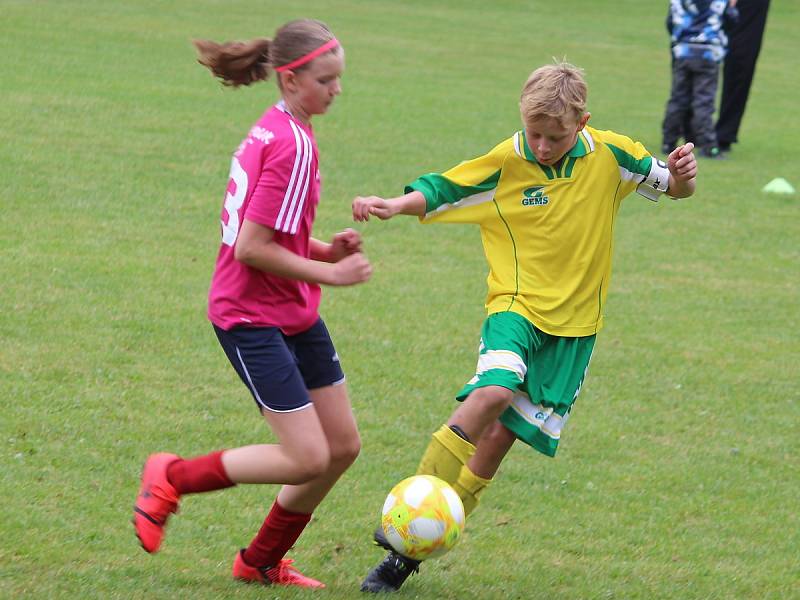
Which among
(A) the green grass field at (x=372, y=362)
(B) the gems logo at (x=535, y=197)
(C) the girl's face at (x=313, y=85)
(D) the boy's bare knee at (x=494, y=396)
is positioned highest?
(C) the girl's face at (x=313, y=85)

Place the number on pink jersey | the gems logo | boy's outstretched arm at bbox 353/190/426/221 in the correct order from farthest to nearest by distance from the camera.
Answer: the gems logo, boy's outstretched arm at bbox 353/190/426/221, the number on pink jersey

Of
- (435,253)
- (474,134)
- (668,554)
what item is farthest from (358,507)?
(474,134)

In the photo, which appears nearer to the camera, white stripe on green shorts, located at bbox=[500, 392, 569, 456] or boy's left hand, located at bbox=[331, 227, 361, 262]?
boy's left hand, located at bbox=[331, 227, 361, 262]

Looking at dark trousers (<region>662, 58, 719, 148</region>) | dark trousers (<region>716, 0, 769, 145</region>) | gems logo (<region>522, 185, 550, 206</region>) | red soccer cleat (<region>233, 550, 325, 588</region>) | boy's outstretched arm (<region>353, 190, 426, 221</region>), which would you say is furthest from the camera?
dark trousers (<region>716, 0, 769, 145</region>)

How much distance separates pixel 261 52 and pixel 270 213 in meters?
0.65

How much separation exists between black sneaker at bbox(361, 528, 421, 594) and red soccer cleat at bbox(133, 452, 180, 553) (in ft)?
2.38

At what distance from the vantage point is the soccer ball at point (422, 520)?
425 cm

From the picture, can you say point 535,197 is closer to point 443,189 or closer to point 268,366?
point 443,189

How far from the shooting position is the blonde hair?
164 inches

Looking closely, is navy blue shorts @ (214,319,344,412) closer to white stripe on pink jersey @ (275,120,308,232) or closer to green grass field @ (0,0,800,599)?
white stripe on pink jersey @ (275,120,308,232)

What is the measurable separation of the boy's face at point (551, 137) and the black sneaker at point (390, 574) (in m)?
1.53

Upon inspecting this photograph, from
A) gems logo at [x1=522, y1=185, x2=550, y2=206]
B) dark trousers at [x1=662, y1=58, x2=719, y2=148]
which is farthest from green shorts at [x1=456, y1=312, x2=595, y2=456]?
dark trousers at [x1=662, y1=58, x2=719, y2=148]

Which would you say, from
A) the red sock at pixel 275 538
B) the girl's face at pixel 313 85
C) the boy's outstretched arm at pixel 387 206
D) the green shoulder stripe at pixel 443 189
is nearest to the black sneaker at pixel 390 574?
the red sock at pixel 275 538

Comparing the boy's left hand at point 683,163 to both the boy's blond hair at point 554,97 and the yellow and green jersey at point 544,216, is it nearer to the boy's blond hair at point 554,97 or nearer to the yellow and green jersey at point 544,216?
the yellow and green jersey at point 544,216
